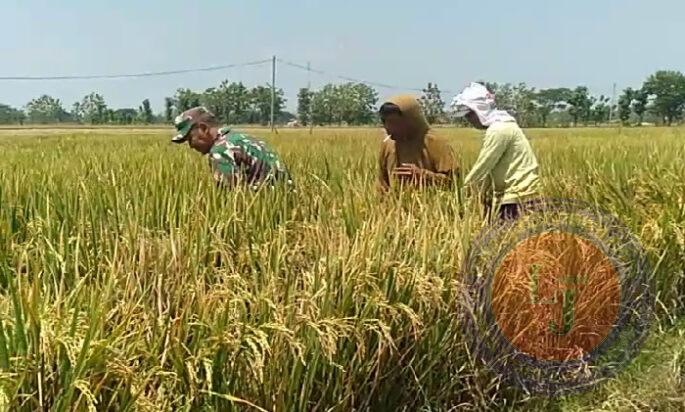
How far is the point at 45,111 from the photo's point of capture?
64.2 meters

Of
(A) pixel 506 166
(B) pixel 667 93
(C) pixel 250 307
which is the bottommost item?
(C) pixel 250 307

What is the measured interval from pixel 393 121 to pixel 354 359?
167 cm

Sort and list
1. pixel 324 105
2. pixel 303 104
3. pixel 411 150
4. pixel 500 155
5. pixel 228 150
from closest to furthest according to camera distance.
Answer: pixel 228 150 → pixel 500 155 → pixel 411 150 → pixel 303 104 → pixel 324 105

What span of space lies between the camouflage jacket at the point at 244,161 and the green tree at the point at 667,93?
62.5 m

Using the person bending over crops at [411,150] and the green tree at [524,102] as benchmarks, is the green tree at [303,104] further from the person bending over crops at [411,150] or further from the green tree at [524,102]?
the person bending over crops at [411,150]

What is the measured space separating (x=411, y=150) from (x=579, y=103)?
56.4m

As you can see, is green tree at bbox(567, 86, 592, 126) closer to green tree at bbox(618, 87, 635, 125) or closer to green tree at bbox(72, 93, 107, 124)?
green tree at bbox(618, 87, 635, 125)

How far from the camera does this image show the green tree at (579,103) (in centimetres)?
5384

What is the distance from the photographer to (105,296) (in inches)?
58.5

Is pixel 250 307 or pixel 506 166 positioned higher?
pixel 506 166

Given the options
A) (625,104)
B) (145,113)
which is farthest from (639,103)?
(145,113)

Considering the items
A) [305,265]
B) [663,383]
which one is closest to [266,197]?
[305,265]

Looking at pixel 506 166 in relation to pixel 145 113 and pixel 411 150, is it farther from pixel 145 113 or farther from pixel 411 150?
pixel 145 113

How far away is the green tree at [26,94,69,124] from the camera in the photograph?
201 ft
